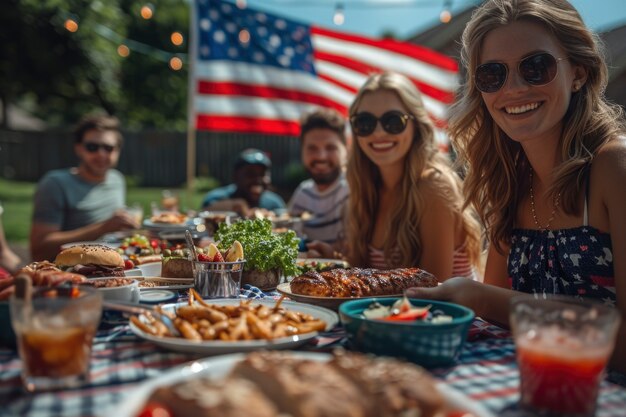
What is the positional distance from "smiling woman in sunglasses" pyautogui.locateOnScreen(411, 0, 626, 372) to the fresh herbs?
109 cm

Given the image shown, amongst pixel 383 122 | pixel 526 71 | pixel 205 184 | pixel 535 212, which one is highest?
pixel 526 71

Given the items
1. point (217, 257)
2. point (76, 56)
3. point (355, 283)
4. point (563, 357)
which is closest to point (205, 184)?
point (76, 56)

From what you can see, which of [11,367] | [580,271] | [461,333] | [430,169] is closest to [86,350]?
[11,367]

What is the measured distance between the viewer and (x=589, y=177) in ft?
8.84

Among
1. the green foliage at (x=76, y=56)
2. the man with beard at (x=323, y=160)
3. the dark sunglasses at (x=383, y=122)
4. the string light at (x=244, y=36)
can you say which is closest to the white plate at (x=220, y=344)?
the dark sunglasses at (x=383, y=122)

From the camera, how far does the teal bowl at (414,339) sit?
5.58ft

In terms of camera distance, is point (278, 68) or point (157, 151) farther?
point (157, 151)

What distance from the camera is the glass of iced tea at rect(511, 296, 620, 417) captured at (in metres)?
1.44

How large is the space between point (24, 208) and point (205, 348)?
18396 mm

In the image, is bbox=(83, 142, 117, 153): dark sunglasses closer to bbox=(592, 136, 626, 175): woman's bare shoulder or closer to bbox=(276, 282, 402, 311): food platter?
bbox=(276, 282, 402, 311): food platter

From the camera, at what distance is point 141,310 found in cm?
194

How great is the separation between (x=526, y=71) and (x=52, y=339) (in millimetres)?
2277

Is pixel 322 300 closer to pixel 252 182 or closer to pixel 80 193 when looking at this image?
pixel 252 182

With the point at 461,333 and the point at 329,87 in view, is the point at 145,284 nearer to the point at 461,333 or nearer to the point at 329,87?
the point at 461,333
